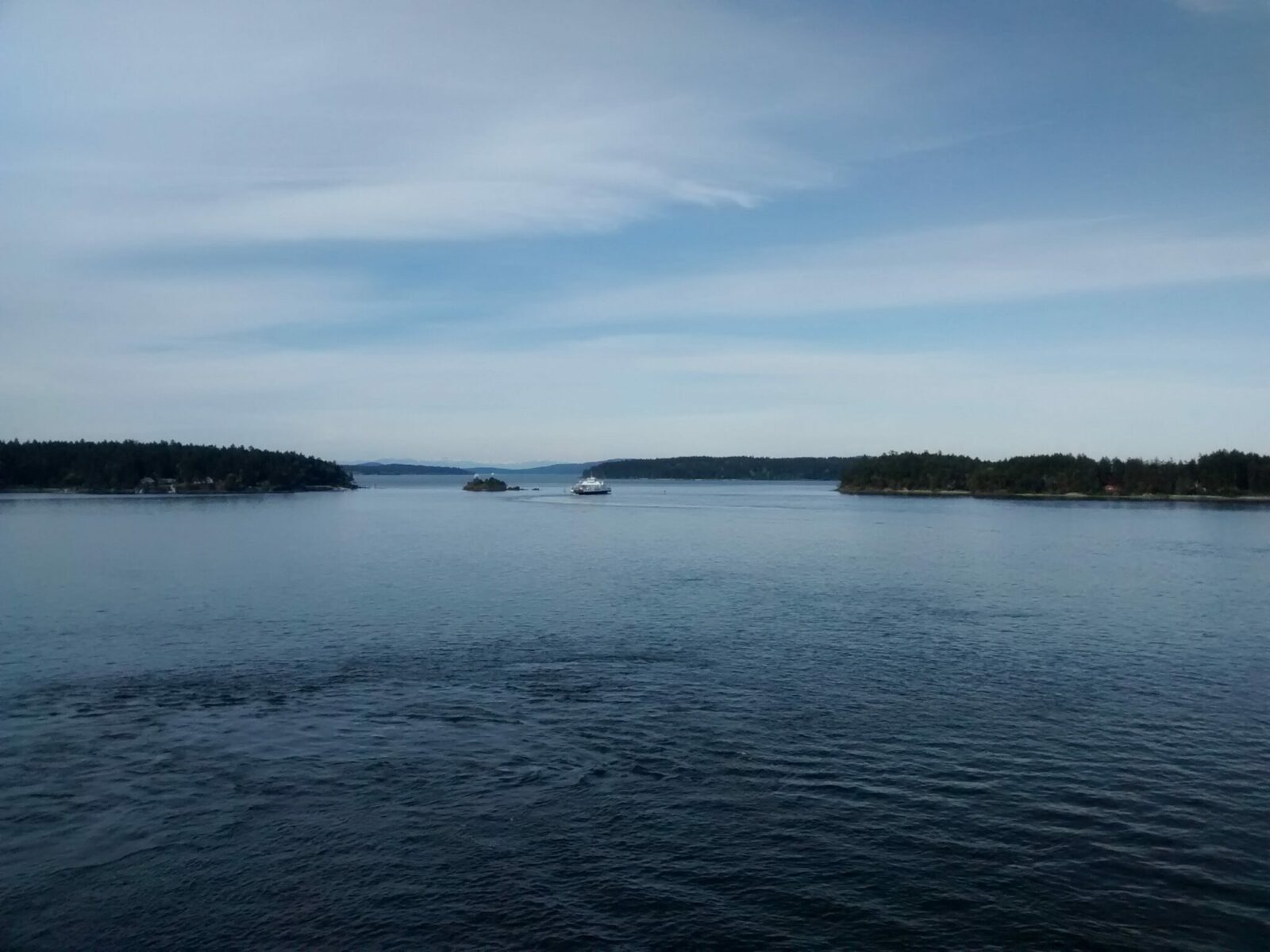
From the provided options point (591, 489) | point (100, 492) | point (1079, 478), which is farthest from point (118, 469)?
point (1079, 478)

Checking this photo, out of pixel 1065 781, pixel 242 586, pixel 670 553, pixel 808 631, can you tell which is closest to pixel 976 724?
pixel 1065 781

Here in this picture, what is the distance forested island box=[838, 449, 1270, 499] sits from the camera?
513 ft

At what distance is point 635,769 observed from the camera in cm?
1934

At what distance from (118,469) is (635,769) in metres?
195

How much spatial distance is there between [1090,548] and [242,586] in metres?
57.7

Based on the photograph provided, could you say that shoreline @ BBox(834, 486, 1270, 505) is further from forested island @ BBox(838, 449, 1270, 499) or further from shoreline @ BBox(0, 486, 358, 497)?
shoreline @ BBox(0, 486, 358, 497)

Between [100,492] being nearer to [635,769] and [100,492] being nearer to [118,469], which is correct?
[118,469]

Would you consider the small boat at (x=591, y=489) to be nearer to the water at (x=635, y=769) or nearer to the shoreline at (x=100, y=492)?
the shoreline at (x=100, y=492)

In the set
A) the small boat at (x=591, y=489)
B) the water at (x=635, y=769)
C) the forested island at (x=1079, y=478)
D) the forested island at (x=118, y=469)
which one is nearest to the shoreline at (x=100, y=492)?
the forested island at (x=118, y=469)

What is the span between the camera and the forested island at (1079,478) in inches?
6161

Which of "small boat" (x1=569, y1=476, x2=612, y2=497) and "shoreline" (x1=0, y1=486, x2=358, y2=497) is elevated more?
"small boat" (x1=569, y1=476, x2=612, y2=497)

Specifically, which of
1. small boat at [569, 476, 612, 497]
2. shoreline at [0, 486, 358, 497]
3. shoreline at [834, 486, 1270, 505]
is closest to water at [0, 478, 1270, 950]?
shoreline at [834, 486, 1270, 505]

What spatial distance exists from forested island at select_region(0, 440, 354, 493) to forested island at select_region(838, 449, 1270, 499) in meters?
133

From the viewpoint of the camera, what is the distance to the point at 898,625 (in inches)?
1383
